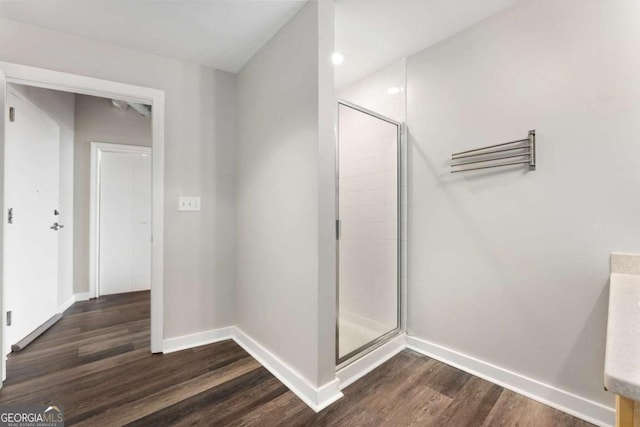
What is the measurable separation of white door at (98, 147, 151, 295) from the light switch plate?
225 centimetres

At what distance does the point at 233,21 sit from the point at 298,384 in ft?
7.71

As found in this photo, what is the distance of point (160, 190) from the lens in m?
2.21

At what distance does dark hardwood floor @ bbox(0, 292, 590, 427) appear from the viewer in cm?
146

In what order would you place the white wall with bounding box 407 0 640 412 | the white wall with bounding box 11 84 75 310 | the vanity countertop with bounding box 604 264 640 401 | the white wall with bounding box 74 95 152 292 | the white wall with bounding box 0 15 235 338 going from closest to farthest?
the vanity countertop with bounding box 604 264 640 401 < the white wall with bounding box 407 0 640 412 < the white wall with bounding box 0 15 235 338 < the white wall with bounding box 11 84 75 310 < the white wall with bounding box 74 95 152 292

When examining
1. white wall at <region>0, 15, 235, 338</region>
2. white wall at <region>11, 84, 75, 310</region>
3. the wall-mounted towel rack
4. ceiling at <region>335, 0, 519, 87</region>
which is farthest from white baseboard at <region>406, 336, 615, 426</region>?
white wall at <region>11, 84, 75, 310</region>

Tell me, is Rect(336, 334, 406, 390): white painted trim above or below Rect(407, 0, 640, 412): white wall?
below

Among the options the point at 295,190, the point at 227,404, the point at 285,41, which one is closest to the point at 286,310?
the point at 227,404

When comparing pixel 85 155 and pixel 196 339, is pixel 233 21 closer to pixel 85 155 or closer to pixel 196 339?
pixel 196 339

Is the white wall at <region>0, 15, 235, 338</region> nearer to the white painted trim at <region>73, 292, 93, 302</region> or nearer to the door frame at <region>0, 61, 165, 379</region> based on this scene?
the door frame at <region>0, 61, 165, 379</region>

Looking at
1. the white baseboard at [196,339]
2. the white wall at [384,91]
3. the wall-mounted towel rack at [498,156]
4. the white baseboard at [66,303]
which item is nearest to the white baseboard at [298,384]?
the white baseboard at [196,339]

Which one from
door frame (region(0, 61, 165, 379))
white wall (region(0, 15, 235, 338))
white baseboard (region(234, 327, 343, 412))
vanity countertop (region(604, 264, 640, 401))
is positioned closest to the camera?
vanity countertop (region(604, 264, 640, 401))

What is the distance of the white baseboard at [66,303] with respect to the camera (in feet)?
9.93

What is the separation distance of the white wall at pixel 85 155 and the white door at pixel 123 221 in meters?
0.19

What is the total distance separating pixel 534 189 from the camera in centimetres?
162
